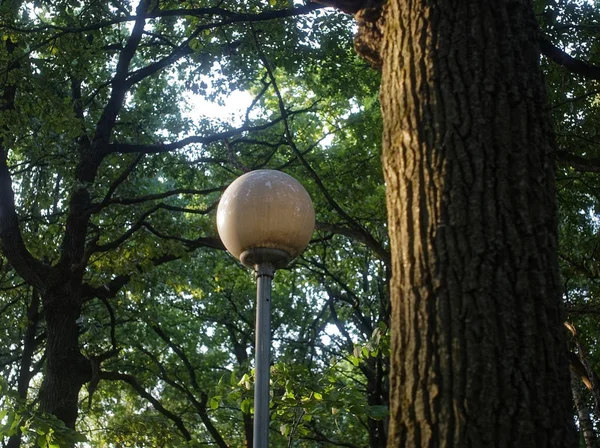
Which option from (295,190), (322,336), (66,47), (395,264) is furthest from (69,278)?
(322,336)

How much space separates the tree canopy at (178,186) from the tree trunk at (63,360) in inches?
1.0

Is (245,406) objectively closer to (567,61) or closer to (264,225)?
(264,225)

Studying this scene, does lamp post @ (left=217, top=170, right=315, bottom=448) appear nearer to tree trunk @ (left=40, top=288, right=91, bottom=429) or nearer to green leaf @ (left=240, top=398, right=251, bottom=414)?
green leaf @ (left=240, top=398, right=251, bottom=414)

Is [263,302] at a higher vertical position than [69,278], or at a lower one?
lower

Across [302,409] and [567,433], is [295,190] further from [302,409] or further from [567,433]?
[302,409]

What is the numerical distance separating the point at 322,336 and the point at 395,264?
58.3ft

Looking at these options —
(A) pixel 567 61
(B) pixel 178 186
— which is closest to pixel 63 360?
(B) pixel 178 186

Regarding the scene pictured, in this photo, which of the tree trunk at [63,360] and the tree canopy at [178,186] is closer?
the tree canopy at [178,186]

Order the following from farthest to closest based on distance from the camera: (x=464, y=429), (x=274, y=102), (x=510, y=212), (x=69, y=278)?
(x=274, y=102)
(x=69, y=278)
(x=510, y=212)
(x=464, y=429)

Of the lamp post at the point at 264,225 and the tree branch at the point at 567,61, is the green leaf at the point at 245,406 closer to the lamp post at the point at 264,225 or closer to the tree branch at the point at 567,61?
the lamp post at the point at 264,225

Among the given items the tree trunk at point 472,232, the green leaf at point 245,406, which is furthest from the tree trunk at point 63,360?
the tree trunk at point 472,232

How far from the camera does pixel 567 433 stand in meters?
2.56

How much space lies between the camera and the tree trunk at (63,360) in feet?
33.9

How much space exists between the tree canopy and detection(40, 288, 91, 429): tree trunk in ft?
0.08
